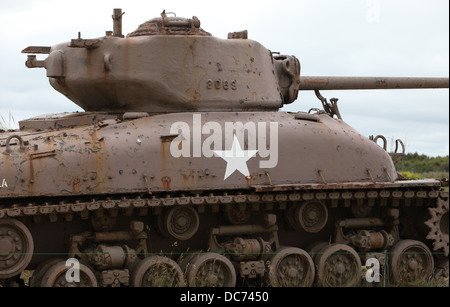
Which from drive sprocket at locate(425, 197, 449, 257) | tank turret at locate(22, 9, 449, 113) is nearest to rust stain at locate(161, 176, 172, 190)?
tank turret at locate(22, 9, 449, 113)

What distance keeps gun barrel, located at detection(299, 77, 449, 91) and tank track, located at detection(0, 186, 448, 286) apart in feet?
9.51

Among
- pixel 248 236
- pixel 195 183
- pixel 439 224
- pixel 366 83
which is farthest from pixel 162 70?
pixel 439 224

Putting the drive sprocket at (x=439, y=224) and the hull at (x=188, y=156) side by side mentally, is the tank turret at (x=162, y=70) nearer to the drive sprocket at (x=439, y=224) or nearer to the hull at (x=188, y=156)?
the hull at (x=188, y=156)

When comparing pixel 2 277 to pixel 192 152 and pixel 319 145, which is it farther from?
pixel 319 145

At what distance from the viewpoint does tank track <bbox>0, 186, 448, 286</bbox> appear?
42.9 ft

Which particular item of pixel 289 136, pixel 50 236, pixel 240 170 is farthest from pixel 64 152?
pixel 289 136

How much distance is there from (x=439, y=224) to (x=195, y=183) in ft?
17.2

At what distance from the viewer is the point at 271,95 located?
15.5 metres

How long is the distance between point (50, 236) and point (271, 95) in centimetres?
489

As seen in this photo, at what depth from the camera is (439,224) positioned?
623 inches

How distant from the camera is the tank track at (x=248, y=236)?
42.9ft

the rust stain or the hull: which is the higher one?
the hull

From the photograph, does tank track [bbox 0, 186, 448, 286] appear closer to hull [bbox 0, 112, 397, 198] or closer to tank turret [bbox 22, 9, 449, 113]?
hull [bbox 0, 112, 397, 198]

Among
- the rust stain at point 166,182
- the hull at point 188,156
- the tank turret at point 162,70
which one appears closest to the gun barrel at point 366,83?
the hull at point 188,156
